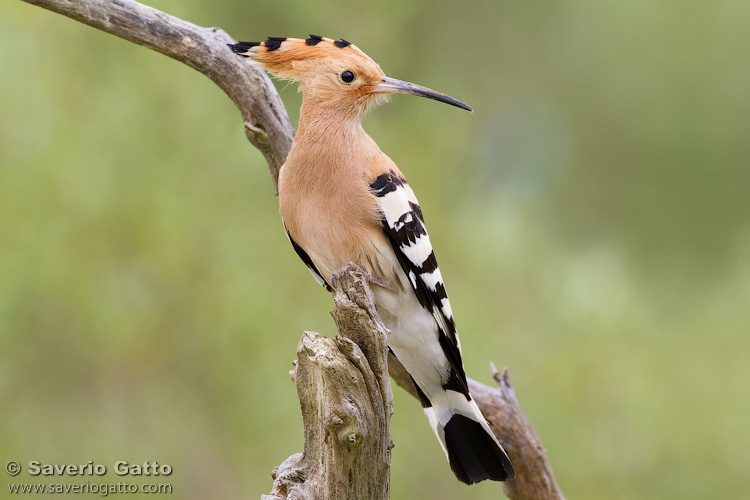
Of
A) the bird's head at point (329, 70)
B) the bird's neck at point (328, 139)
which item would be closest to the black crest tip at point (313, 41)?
the bird's head at point (329, 70)

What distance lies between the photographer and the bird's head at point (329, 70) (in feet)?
4.49

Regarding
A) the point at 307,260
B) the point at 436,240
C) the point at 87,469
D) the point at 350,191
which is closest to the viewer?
the point at 350,191

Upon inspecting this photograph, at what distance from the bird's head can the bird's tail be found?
0.65m

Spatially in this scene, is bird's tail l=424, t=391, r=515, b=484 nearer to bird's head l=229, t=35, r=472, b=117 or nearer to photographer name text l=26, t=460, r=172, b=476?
bird's head l=229, t=35, r=472, b=117

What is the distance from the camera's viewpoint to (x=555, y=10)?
3203mm

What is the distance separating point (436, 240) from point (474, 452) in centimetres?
137

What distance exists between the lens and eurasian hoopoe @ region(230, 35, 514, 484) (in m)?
1.35

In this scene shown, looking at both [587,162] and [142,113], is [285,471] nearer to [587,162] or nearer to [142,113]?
[142,113]

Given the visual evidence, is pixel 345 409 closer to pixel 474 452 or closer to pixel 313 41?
pixel 474 452

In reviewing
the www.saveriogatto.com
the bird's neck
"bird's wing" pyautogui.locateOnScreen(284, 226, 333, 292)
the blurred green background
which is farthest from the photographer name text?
the bird's neck

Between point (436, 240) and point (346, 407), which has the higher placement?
point (436, 240)

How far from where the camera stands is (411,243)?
139 centimetres

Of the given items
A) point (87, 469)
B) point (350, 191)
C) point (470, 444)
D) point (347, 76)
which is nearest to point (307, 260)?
point (350, 191)

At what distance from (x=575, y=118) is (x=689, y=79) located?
48cm
